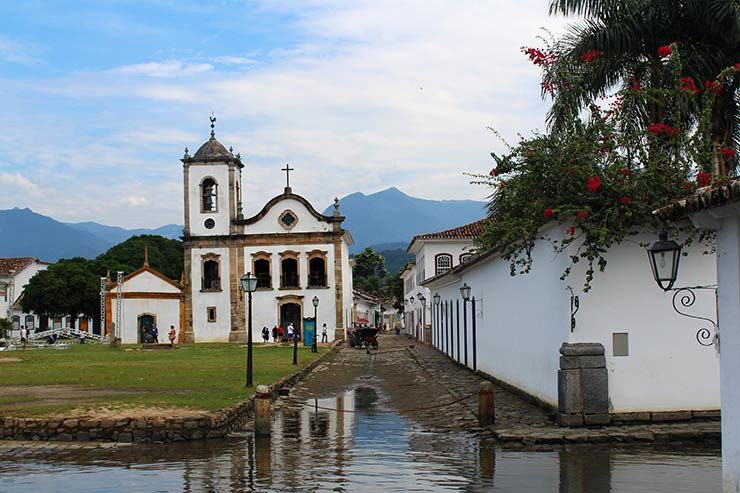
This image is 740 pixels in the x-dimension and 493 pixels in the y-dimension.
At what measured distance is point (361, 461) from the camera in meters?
10.7

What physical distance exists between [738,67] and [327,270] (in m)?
38.8

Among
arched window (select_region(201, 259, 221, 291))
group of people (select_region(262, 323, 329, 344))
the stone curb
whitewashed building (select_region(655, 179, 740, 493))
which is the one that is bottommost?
group of people (select_region(262, 323, 329, 344))

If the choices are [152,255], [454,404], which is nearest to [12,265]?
[152,255]

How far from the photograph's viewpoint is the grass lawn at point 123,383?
1460 cm

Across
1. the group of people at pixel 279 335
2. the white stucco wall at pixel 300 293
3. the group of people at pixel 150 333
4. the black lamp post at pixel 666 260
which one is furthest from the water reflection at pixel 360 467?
the white stucco wall at pixel 300 293

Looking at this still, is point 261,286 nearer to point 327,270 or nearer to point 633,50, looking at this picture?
point 327,270

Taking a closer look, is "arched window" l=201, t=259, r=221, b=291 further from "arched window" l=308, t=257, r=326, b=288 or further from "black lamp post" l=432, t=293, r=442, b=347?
"black lamp post" l=432, t=293, r=442, b=347

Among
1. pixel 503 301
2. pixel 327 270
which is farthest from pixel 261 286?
pixel 503 301

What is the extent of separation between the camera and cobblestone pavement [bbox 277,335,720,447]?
11.7 meters

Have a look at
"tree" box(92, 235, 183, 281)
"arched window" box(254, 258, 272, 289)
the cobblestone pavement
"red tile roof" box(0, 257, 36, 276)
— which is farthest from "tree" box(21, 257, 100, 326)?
the cobblestone pavement

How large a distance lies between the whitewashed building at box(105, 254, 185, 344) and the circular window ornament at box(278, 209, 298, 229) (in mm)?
7168

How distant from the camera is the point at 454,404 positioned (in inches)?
663

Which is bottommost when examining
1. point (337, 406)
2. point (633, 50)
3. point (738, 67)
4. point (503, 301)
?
point (337, 406)

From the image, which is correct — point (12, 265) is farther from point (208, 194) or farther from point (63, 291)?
point (208, 194)
